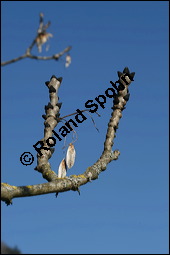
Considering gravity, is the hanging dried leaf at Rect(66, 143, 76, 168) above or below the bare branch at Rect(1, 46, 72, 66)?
below

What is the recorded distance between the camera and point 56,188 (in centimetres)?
850

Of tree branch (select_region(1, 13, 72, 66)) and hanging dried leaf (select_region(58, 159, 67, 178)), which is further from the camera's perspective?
hanging dried leaf (select_region(58, 159, 67, 178))

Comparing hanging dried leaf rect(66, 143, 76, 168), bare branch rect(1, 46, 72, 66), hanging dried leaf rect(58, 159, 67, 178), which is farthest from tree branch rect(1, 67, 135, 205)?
bare branch rect(1, 46, 72, 66)

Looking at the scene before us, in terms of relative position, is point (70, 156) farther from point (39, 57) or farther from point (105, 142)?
point (39, 57)

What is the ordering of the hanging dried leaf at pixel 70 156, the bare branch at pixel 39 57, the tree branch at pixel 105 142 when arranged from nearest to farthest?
the bare branch at pixel 39 57
the tree branch at pixel 105 142
the hanging dried leaf at pixel 70 156

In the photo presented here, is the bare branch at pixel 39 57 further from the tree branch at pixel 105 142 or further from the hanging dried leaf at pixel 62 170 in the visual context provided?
the hanging dried leaf at pixel 62 170

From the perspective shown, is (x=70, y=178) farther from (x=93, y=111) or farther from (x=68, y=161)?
(x=93, y=111)

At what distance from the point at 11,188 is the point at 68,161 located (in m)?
1.92

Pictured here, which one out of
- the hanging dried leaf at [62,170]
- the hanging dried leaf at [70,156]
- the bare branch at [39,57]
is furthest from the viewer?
the hanging dried leaf at [70,156]

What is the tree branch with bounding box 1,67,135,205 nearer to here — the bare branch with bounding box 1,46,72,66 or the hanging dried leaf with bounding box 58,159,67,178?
the hanging dried leaf with bounding box 58,159,67,178

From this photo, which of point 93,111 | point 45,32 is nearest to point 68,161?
point 93,111

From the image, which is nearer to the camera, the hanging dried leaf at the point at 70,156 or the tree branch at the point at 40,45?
the tree branch at the point at 40,45

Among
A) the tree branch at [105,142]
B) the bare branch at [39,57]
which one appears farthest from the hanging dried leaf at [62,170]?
the bare branch at [39,57]

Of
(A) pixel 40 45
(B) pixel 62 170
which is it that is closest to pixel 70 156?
(B) pixel 62 170
